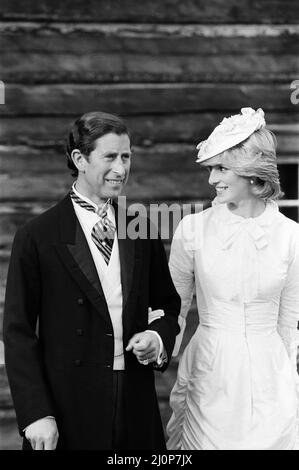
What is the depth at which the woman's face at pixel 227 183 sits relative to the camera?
3.62 m

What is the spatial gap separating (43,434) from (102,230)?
820 mm

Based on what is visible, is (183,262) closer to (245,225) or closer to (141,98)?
(245,225)

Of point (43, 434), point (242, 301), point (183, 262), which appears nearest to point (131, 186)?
point (183, 262)

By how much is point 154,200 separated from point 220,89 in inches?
31.0

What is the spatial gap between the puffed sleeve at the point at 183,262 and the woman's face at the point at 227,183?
0.71 feet

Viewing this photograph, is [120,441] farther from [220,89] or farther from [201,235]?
[220,89]

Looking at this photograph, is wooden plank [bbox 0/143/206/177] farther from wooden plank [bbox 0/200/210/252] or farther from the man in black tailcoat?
the man in black tailcoat

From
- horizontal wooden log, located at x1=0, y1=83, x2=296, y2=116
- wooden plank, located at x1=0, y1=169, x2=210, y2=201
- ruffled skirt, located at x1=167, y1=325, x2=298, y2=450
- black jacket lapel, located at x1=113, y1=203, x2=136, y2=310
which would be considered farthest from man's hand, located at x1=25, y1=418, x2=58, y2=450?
horizontal wooden log, located at x1=0, y1=83, x2=296, y2=116

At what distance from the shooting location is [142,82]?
4953mm

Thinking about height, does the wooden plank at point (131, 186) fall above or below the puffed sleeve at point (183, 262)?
above

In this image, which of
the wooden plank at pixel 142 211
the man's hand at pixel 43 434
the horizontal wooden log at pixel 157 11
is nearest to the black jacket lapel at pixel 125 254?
the man's hand at pixel 43 434

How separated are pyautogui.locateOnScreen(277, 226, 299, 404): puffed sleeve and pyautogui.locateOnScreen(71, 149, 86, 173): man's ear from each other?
1.05 meters

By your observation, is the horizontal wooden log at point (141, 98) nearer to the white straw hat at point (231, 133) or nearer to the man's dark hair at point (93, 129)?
the white straw hat at point (231, 133)

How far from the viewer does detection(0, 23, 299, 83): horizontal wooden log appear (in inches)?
191
